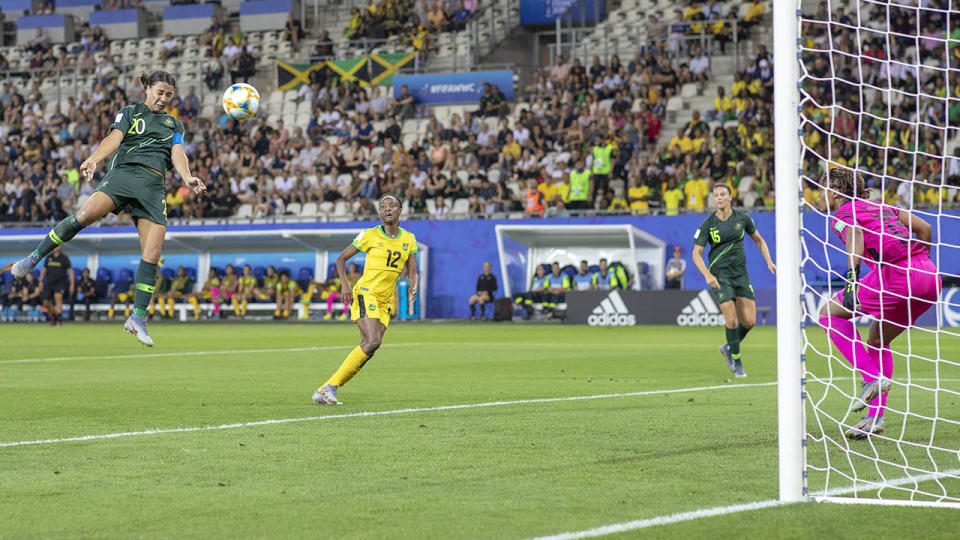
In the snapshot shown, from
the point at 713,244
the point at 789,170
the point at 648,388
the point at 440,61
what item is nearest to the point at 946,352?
the point at 713,244

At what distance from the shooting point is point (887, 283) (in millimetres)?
8320

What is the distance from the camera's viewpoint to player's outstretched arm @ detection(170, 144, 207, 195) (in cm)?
970

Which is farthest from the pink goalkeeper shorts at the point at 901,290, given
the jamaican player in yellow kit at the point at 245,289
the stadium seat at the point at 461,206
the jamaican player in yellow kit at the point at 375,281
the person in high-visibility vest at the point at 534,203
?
the jamaican player in yellow kit at the point at 245,289

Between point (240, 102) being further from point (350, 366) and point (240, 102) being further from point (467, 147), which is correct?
point (467, 147)

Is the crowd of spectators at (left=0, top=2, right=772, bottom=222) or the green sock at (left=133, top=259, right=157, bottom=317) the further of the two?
the crowd of spectators at (left=0, top=2, right=772, bottom=222)

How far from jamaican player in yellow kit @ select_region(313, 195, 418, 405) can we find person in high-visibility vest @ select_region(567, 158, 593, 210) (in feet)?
62.1

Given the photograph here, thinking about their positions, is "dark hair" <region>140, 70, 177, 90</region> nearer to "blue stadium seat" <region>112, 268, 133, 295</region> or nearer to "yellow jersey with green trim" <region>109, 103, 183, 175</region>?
"yellow jersey with green trim" <region>109, 103, 183, 175</region>

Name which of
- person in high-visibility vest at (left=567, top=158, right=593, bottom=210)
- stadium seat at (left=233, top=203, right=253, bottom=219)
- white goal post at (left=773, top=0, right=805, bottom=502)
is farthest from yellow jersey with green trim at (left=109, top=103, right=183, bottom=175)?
stadium seat at (left=233, top=203, right=253, bottom=219)

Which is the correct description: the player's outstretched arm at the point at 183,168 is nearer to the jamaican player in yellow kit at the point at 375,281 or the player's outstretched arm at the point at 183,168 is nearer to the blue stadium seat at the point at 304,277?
the jamaican player in yellow kit at the point at 375,281

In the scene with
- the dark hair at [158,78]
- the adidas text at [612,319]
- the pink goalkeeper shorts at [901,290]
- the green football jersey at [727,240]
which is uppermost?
the dark hair at [158,78]

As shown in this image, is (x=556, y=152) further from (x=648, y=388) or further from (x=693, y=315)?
(x=648, y=388)

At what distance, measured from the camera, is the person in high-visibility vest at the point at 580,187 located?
29781 mm

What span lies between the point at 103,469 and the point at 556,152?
2543 cm

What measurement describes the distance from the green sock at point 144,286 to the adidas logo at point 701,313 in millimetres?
17908
